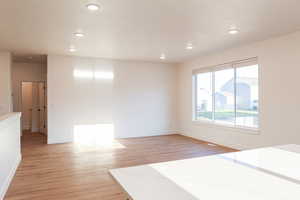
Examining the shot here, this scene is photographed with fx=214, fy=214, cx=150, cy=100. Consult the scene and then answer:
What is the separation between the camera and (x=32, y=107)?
8.45 meters

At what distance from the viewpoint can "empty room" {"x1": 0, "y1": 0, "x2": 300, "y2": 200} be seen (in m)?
1.39

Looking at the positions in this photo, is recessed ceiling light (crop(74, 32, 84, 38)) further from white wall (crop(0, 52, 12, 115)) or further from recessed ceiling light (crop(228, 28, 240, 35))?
white wall (crop(0, 52, 12, 115))

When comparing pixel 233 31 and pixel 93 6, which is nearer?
pixel 93 6

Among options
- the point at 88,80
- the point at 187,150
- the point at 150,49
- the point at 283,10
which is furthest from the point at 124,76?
the point at 283,10

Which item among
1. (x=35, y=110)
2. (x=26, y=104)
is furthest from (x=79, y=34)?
(x=26, y=104)

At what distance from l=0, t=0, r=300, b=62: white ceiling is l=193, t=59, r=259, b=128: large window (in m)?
0.75

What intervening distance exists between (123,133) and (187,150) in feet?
8.02

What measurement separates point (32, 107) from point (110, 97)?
3834mm

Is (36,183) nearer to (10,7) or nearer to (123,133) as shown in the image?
(10,7)

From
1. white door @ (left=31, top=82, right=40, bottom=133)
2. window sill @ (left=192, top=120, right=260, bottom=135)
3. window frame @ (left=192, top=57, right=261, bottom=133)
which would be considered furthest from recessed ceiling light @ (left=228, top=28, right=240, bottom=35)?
white door @ (left=31, top=82, right=40, bottom=133)

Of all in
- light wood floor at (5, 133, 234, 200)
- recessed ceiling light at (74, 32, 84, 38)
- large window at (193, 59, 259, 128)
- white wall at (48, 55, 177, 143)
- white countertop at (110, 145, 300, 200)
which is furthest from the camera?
white wall at (48, 55, 177, 143)

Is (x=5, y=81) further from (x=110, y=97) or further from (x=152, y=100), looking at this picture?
(x=152, y=100)

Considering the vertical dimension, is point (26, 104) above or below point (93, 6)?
below

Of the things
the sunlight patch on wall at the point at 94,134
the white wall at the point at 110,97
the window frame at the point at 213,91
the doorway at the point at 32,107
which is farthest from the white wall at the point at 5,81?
the window frame at the point at 213,91
